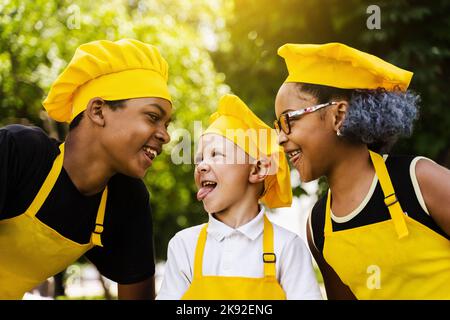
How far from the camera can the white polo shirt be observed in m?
A: 2.77

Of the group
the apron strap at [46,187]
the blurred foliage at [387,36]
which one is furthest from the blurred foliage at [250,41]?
the apron strap at [46,187]

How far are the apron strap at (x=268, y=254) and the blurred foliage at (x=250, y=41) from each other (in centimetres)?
231

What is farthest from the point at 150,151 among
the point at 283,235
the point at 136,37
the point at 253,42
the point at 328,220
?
the point at 136,37

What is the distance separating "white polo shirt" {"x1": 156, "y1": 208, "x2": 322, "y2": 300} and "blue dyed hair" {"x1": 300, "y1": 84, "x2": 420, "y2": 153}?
601mm

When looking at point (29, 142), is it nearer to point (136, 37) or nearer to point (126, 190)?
point (126, 190)

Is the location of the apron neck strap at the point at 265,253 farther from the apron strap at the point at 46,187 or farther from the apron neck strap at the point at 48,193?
the apron strap at the point at 46,187

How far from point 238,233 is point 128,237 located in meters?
0.92

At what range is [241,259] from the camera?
2.83 m

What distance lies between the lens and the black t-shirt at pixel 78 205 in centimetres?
314

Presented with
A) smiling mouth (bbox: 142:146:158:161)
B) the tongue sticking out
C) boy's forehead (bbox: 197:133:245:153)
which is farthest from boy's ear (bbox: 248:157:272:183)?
smiling mouth (bbox: 142:146:158:161)

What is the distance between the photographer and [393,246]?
2.88 m

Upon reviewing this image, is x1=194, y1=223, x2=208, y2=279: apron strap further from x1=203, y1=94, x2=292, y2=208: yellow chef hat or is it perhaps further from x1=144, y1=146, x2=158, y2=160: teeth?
x1=144, y1=146, x2=158, y2=160: teeth
